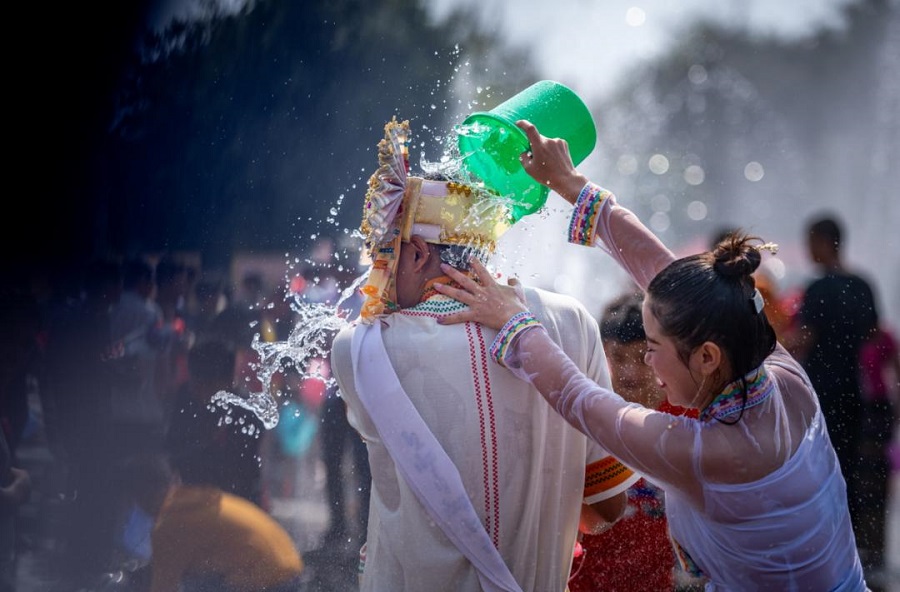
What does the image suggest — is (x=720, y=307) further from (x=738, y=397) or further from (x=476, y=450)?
(x=476, y=450)

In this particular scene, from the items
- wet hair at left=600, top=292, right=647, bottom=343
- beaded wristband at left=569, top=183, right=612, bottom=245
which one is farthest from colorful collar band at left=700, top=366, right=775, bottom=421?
wet hair at left=600, top=292, right=647, bottom=343

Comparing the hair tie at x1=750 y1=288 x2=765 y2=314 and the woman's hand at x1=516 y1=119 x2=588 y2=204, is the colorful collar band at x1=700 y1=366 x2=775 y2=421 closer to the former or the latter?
the hair tie at x1=750 y1=288 x2=765 y2=314

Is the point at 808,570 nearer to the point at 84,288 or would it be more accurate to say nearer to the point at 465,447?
the point at 465,447

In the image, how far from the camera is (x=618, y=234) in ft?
6.52

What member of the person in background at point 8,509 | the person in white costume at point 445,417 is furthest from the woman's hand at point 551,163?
the person in background at point 8,509

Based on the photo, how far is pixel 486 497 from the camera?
74.5 inches

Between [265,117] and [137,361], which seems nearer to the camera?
[137,361]

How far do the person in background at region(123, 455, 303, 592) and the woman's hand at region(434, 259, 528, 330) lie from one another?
243 cm

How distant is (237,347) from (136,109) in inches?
63.6

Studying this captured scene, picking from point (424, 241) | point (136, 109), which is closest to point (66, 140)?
point (136, 109)

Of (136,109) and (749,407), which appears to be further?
(136,109)

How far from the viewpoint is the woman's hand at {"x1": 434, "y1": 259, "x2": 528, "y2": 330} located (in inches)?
73.5

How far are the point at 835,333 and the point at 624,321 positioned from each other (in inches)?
58.4

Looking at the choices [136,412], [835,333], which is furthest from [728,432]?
[136,412]
